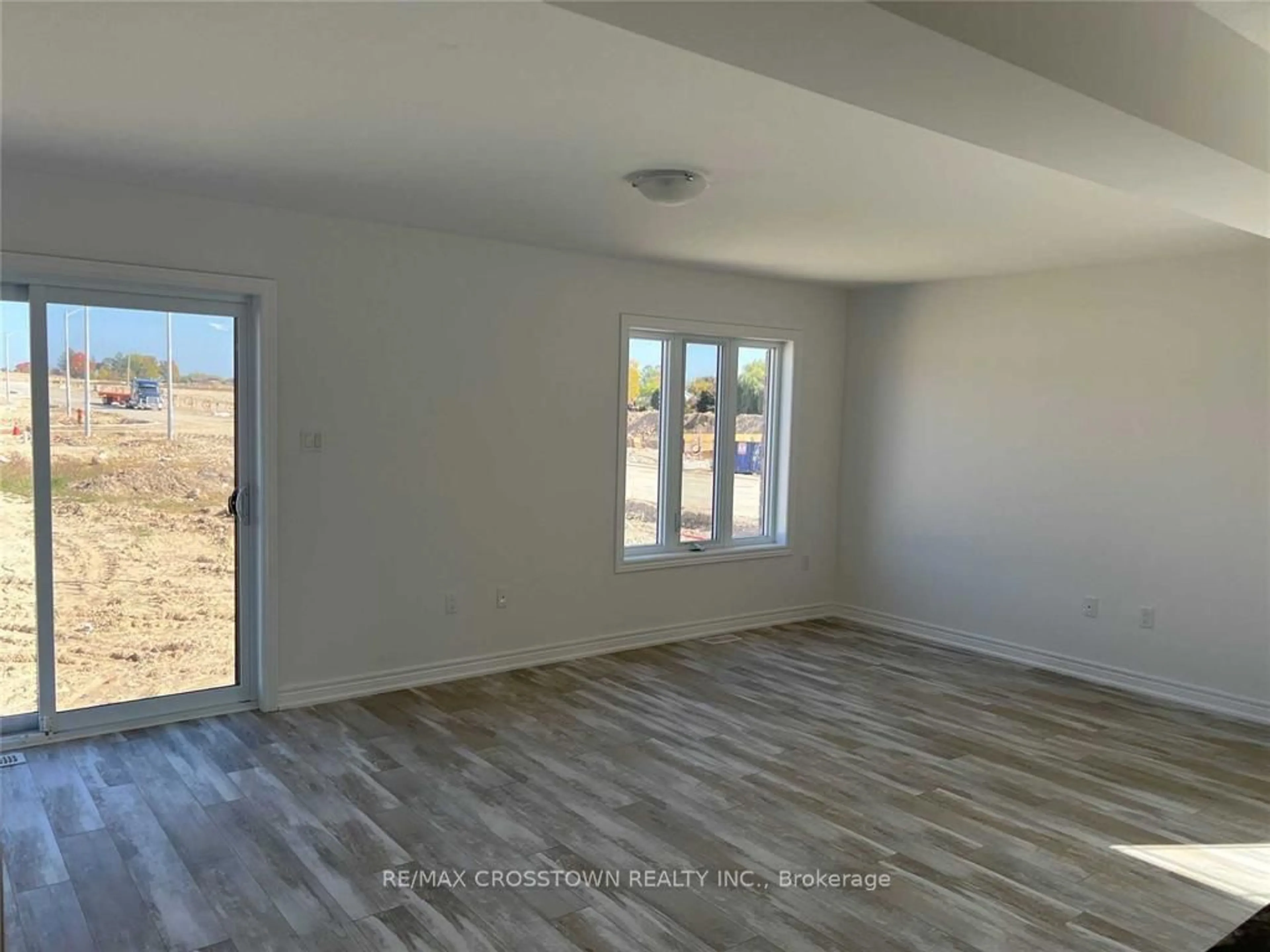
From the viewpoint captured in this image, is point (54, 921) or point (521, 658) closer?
point (54, 921)

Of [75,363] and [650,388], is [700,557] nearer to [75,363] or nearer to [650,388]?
[650,388]

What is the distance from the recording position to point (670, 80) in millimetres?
2348


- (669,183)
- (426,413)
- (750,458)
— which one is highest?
(669,183)

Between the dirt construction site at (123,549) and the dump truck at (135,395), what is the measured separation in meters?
0.02

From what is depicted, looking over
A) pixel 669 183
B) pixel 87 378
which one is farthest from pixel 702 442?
pixel 87 378

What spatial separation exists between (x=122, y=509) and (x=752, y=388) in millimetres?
3998

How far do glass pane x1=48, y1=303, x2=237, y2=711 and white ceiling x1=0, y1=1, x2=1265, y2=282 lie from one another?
728mm

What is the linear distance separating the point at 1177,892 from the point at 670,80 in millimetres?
2910

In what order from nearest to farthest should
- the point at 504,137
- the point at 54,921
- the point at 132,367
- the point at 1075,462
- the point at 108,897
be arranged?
the point at 54,921 < the point at 108,897 < the point at 504,137 < the point at 132,367 < the point at 1075,462

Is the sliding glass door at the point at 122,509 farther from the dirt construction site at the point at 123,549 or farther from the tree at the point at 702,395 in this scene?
the tree at the point at 702,395

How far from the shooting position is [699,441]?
598 centimetres

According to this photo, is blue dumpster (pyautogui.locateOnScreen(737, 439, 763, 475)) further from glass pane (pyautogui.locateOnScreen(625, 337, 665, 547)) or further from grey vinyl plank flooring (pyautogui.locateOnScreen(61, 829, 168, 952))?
grey vinyl plank flooring (pyautogui.locateOnScreen(61, 829, 168, 952))

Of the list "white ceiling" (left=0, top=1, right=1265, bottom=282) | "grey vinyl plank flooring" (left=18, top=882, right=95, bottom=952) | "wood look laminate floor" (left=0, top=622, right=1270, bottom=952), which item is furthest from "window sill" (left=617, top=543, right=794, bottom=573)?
"grey vinyl plank flooring" (left=18, top=882, right=95, bottom=952)

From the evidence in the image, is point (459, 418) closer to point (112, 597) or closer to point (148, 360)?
point (148, 360)
